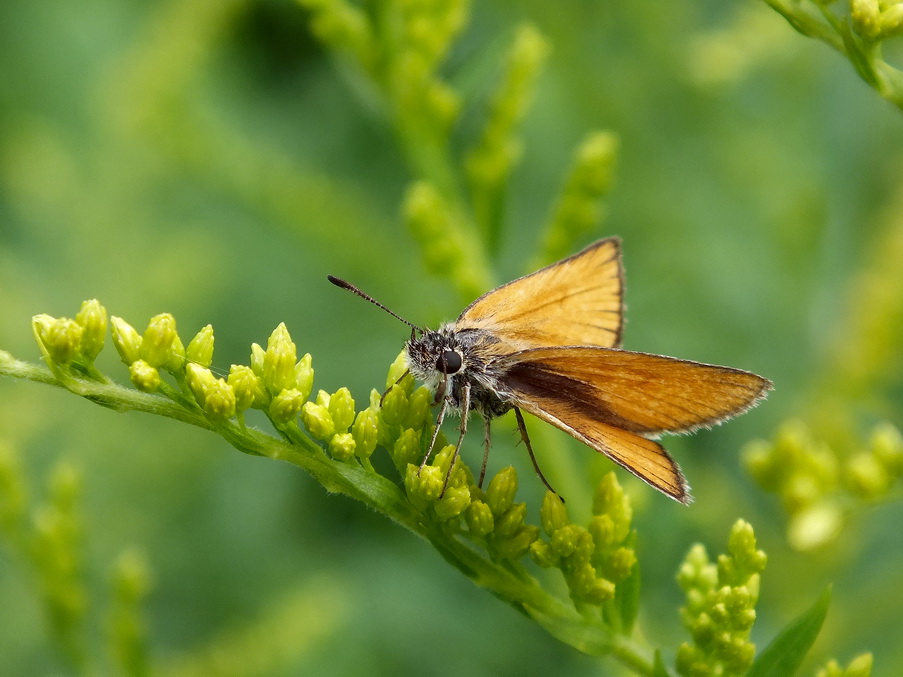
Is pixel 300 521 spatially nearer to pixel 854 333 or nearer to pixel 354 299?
pixel 354 299

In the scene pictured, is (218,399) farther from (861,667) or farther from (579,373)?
(861,667)

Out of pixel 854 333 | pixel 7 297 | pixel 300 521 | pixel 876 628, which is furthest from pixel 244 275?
pixel 876 628

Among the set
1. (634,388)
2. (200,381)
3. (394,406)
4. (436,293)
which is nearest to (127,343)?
(200,381)

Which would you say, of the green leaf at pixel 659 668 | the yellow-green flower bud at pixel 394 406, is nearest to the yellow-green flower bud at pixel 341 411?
the yellow-green flower bud at pixel 394 406

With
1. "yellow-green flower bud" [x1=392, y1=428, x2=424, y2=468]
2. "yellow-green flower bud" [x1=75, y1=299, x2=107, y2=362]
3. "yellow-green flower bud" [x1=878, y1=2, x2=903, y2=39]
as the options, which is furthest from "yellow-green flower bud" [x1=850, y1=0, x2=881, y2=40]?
"yellow-green flower bud" [x1=75, y1=299, x2=107, y2=362]

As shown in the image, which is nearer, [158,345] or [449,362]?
[158,345]

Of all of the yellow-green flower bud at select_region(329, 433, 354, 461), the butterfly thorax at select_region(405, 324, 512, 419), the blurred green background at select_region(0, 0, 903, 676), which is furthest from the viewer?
the blurred green background at select_region(0, 0, 903, 676)

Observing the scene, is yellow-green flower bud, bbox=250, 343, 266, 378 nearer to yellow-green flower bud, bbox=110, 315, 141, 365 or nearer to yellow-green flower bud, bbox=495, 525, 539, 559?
yellow-green flower bud, bbox=110, 315, 141, 365
